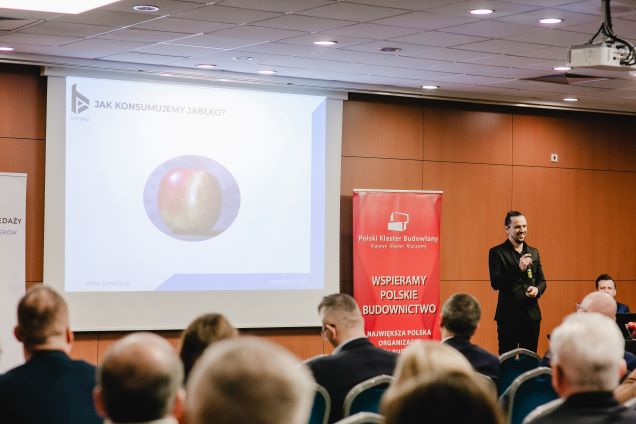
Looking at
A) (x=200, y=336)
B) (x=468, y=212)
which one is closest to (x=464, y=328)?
(x=200, y=336)

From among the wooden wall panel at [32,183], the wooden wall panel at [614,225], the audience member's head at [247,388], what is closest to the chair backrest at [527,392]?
the audience member's head at [247,388]

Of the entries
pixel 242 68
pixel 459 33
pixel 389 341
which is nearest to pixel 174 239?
pixel 242 68

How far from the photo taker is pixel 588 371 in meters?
2.86

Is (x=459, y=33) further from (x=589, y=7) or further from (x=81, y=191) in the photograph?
(x=81, y=191)

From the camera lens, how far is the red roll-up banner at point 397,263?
407 inches

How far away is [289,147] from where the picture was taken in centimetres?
1004

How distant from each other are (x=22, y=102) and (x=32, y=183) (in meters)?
0.75

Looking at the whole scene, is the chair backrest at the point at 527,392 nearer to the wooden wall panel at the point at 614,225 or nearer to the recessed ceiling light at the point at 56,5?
the recessed ceiling light at the point at 56,5

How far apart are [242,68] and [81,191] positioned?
6.28 ft

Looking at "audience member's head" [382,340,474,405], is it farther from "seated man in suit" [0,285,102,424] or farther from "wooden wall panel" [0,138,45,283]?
"wooden wall panel" [0,138,45,283]

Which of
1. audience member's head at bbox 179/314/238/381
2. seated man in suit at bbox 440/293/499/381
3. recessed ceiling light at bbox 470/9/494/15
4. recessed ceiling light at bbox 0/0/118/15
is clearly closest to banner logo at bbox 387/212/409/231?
recessed ceiling light at bbox 470/9/494/15

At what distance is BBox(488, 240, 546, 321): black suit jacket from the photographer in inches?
356

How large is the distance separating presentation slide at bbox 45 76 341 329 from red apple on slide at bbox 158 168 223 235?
10 millimetres

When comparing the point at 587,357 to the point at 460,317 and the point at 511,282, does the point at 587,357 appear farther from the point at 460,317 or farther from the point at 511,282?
the point at 511,282
